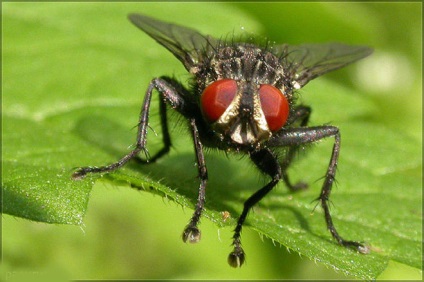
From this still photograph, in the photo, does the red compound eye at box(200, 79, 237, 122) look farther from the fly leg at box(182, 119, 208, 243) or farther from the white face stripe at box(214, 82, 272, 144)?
the fly leg at box(182, 119, 208, 243)

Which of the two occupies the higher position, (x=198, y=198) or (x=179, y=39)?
(x=179, y=39)

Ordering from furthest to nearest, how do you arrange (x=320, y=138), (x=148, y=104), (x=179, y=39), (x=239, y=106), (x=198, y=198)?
(x=179, y=39) < (x=320, y=138) < (x=148, y=104) < (x=198, y=198) < (x=239, y=106)

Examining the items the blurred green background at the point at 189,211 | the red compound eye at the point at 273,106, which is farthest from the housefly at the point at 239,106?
the blurred green background at the point at 189,211

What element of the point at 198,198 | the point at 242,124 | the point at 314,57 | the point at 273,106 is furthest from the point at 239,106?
the point at 314,57

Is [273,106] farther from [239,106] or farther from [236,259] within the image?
[236,259]

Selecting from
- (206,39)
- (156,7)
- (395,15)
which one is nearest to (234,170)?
(206,39)
